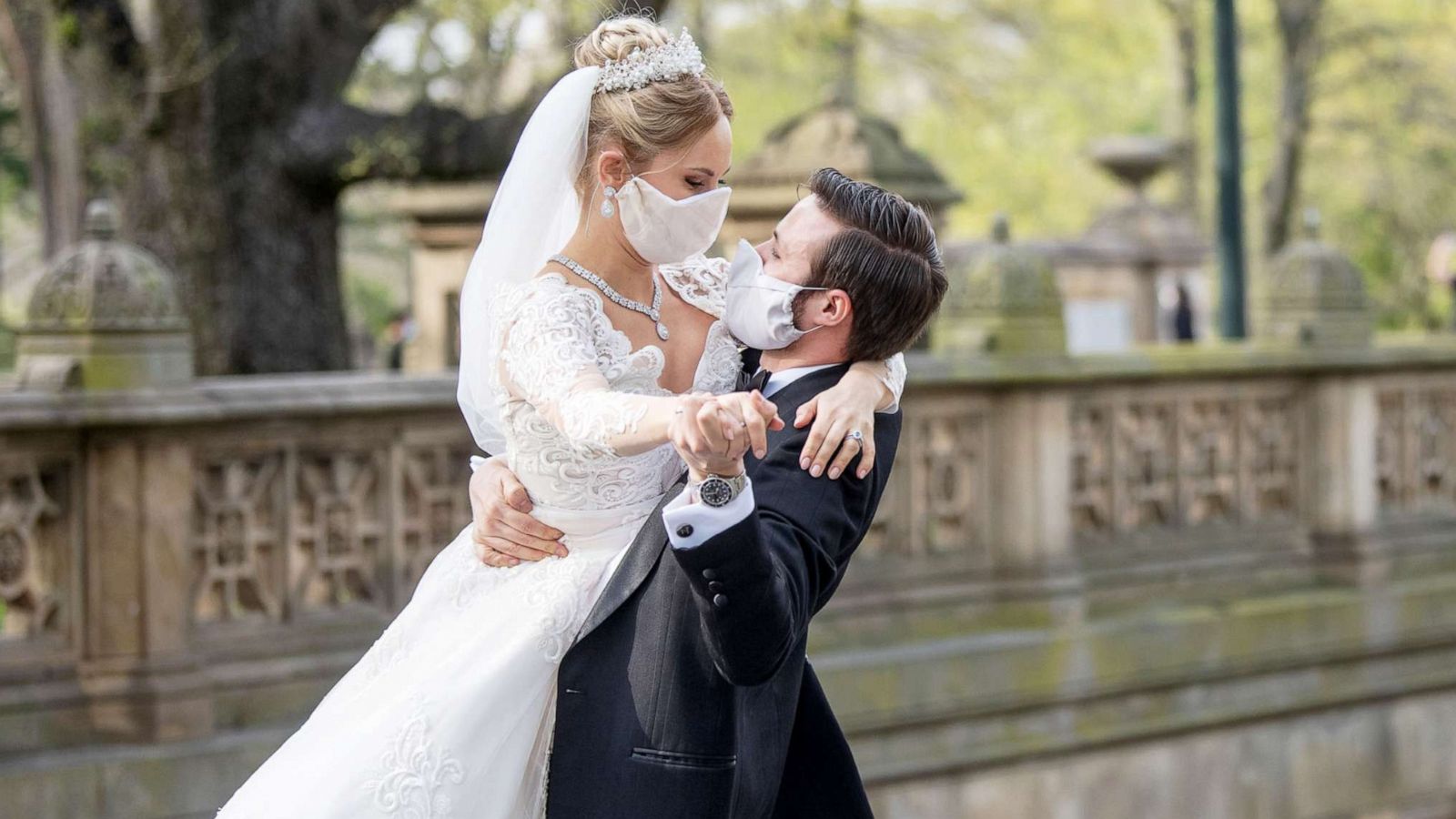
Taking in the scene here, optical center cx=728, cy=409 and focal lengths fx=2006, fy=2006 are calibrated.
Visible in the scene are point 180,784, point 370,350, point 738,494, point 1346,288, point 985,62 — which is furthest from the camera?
point 985,62

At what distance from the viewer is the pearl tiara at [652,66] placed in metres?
3.00

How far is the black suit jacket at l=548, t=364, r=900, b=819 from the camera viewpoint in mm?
2855

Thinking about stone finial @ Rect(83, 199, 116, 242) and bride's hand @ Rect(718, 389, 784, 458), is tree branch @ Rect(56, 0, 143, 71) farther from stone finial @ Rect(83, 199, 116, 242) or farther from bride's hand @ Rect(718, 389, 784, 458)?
bride's hand @ Rect(718, 389, 784, 458)

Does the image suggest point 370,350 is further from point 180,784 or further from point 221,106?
point 180,784

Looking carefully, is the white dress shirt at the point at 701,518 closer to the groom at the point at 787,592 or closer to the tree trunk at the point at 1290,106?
the groom at the point at 787,592

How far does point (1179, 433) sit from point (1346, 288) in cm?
125

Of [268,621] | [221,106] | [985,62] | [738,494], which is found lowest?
[268,621]

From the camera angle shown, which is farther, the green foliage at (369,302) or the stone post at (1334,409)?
the green foliage at (369,302)

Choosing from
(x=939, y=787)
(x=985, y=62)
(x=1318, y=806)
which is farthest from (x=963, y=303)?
(x=985, y=62)

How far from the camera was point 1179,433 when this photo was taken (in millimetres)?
8047

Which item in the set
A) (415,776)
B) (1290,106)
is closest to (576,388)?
(415,776)

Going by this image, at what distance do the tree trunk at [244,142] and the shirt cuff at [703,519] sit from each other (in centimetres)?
621

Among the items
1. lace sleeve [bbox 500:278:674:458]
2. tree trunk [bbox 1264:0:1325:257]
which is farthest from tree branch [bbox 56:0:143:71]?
tree trunk [bbox 1264:0:1325:257]

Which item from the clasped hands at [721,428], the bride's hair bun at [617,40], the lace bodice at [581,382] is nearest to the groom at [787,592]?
the lace bodice at [581,382]
